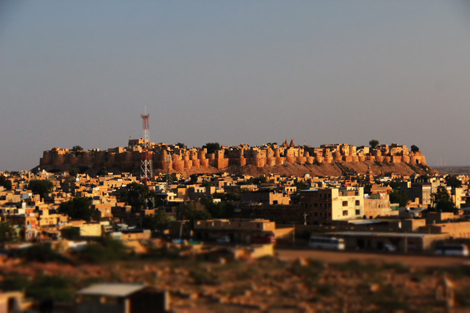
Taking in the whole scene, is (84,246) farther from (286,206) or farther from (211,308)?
(286,206)

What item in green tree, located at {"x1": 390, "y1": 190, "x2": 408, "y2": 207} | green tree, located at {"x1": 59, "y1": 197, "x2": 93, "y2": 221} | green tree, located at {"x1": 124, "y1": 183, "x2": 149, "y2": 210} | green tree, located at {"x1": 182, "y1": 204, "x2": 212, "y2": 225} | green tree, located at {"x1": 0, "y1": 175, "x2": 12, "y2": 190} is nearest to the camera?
green tree, located at {"x1": 182, "y1": 204, "x2": 212, "y2": 225}

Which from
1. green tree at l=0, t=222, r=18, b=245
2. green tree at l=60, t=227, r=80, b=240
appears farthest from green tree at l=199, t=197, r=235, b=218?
green tree at l=0, t=222, r=18, b=245

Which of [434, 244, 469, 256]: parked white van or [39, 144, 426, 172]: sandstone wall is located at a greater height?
[39, 144, 426, 172]: sandstone wall

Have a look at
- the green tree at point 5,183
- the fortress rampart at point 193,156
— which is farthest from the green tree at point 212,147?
the green tree at point 5,183

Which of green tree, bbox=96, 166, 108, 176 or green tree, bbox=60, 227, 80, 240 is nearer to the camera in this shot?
green tree, bbox=60, 227, 80, 240

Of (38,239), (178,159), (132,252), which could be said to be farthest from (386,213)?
(178,159)

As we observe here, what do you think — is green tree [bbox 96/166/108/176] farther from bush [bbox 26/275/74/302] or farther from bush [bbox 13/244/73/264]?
bush [bbox 26/275/74/302]

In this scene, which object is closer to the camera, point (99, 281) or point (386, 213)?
point (99, 281)
